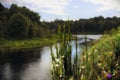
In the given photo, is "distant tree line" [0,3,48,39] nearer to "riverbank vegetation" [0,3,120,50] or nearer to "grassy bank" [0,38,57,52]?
"riverbank vegetation" [0,3,120,50]

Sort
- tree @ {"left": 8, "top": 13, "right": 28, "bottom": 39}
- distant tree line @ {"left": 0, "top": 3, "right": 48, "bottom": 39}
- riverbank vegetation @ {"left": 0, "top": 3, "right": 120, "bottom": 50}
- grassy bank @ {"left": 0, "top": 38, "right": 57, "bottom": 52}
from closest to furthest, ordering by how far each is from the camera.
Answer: grassy bank @ {"left": 0, "top": 38, "right": 57, "bottom": 52} → riverbank vegetation @ {"left": 0, "top": 3, "right": 120, "bottom": 50} → distant tree line @ {"left": 0, "top": 3, "right": 48, "bottom": 39} → tree @ {"left": 8, "top": 13, "right": 28, "bottom": 39}

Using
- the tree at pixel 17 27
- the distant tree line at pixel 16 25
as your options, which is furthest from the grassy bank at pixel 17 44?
the distant tree line at pixel 16 25

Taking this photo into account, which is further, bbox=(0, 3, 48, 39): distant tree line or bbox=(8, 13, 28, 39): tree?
bbox=(8, 13, 28, 39): tree

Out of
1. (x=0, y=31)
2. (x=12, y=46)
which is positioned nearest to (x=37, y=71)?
(x=12, y=46)

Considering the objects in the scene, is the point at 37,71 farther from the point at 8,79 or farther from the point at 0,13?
the point at 0,13

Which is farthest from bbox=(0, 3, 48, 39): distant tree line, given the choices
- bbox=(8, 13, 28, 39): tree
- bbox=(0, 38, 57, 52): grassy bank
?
bbox=(0, 38, 57, 52): grassy bank

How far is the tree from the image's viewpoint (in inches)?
2943

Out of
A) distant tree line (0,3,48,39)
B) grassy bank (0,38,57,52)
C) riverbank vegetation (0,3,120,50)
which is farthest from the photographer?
distant tree line (0,3,48,39)

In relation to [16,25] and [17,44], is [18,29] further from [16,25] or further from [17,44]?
[17,44]

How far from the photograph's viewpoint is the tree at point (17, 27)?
74.8 meters

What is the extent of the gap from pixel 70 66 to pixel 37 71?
23188 mm

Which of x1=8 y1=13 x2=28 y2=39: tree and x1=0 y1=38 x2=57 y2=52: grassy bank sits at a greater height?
x1=8 y1=13 x2=28 y2=39: tree

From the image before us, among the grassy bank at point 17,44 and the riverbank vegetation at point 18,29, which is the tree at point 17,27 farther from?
the grassy bank at point 17,44

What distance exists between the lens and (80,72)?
20.0 ft
